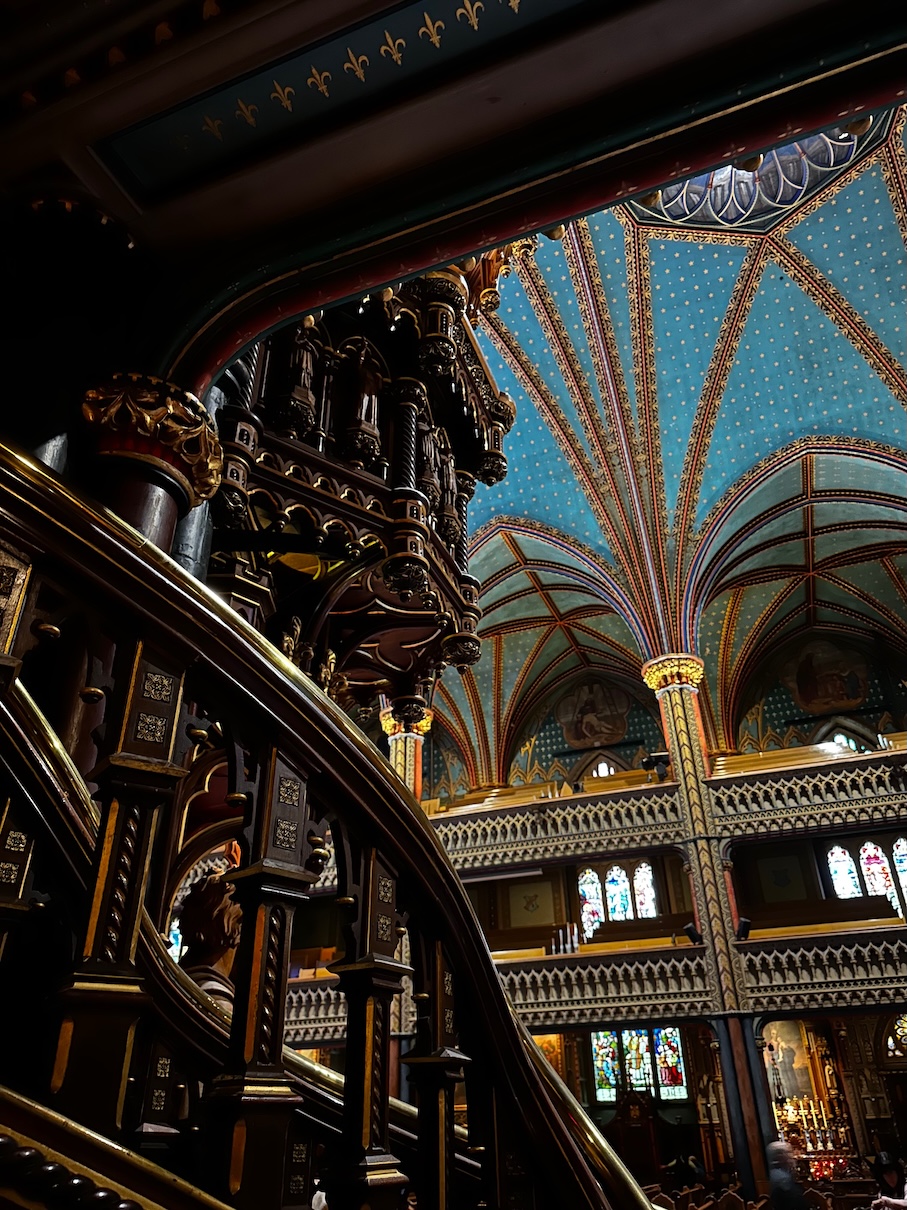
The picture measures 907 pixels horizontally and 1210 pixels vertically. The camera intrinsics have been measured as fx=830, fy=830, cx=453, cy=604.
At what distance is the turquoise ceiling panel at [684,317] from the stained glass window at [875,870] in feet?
31.4

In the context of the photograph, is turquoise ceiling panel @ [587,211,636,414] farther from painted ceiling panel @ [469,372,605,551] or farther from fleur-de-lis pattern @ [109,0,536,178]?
fleur-de-lis pattern @ [109,0,536,178]

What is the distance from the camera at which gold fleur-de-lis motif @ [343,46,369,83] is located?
3.13 meters

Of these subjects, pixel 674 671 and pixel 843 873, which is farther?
pixel 843 873

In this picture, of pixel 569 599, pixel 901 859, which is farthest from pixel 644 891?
pixel 569 599

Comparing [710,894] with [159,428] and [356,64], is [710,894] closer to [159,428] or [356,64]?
[159,428]

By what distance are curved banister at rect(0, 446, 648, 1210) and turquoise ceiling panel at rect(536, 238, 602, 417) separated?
12644 mm

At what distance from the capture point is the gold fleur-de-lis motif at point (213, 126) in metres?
3.36

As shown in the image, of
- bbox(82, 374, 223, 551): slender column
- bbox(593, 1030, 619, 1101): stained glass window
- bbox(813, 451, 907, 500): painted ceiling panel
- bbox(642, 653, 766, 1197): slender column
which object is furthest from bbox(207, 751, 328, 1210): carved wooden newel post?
bbox(593, 1030, 619, 1101): stained glass window

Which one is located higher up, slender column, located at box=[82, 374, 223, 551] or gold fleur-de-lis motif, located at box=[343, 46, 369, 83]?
gold fleur-de-lis motif, located at box=[343, 46, 369, 83]

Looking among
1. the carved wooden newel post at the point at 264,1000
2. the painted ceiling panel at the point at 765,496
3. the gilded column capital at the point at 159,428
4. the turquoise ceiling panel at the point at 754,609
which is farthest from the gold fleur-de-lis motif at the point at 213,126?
the turquoise ceiling panel at the point at 754,609

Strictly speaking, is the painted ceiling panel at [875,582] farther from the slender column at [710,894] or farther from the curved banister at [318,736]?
the curved banister at [318,736]

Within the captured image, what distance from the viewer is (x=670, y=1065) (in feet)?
56.1

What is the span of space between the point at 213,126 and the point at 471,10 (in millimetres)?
1131

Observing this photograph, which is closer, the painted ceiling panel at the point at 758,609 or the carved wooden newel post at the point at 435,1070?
the carved wooden newel post at the point at 435,1070
